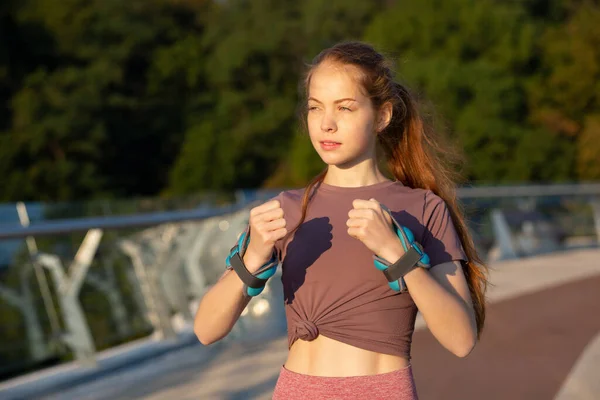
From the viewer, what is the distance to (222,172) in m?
58.2

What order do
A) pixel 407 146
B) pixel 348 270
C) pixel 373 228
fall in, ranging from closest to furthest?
1. pixel 373 228
2. pixel 348 270
3. pixel 407 146

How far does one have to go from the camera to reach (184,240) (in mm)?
9742

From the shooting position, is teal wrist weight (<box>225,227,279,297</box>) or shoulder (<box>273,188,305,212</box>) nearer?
teal wrist weight (<box>225,227,279,297</box>)

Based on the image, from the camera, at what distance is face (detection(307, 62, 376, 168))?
275cm

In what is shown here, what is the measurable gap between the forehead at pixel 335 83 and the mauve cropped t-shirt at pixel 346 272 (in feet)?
0.77

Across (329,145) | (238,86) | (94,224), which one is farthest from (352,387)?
(238,86)

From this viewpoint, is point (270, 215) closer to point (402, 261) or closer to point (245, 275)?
point (245, 275)

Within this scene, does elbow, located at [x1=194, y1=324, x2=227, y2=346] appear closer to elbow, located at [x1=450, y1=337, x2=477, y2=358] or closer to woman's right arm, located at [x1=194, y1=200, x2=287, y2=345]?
woman's right arm, located at [x1=194, y1=200, x2=287, y2=345]

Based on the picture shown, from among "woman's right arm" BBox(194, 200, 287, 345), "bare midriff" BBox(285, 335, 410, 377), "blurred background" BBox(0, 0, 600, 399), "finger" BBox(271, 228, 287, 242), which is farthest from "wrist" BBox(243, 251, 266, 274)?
"blurred background" BBox(0, 0, 600, 399)

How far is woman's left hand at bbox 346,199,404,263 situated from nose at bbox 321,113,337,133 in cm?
30

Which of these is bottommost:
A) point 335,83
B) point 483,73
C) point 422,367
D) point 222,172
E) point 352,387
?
point 422,367

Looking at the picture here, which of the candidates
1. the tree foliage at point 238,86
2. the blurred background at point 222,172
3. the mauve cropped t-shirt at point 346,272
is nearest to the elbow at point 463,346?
the mauve cropped t-shirt at point 346,272

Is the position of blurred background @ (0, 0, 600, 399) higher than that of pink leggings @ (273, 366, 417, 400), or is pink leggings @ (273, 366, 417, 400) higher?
blurred background @ (0, 0, 600, 399)

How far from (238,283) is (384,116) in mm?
612
